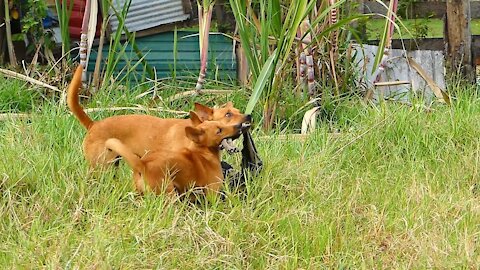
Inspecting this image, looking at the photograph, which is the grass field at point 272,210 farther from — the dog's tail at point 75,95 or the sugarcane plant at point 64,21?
the sugarcane plant at point 64,21

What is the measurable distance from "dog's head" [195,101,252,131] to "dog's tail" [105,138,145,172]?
0.48m

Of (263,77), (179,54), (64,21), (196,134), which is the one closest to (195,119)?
(196,134)

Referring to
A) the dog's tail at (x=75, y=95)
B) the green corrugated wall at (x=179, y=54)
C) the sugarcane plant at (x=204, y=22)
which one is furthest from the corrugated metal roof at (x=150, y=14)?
the dog's tail at (x=75, y=95)

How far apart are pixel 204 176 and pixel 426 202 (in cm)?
113

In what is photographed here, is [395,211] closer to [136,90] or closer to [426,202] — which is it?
[426,202]

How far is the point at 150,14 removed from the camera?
24.9ft

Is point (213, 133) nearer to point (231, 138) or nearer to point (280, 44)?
point (231, 138)

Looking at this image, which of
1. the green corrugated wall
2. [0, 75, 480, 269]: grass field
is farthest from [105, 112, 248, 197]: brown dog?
the green corrugated wall

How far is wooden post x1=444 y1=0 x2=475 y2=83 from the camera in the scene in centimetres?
702

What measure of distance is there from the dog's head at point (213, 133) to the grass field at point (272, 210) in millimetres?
307

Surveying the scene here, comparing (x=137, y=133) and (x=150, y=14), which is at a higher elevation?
(x=150, y=14)

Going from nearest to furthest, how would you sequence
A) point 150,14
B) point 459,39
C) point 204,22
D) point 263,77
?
1. point 263,77
2. point 204,22
3. point 459,39
4. point 150,14

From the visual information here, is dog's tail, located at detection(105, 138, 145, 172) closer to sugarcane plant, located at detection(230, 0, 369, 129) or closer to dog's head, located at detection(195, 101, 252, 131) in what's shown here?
dog's head, located at detection(195, 101, 252, 131)

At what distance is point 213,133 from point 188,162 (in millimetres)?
201
